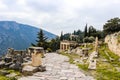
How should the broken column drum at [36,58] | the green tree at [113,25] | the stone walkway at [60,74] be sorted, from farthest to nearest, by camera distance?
the green tree at [113,25]
the broken column drum at [36,58]
the stone walkway at [60,74]

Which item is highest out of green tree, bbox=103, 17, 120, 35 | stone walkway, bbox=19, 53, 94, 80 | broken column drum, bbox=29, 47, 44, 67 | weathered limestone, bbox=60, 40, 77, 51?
green tree, bbox=103, 17, 120, 35

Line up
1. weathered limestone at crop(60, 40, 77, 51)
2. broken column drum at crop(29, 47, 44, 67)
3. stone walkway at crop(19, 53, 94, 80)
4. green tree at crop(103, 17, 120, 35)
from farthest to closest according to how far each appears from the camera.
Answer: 1. weathered limestone at crop(60, 40, 77, 51)
2. green tree at crop(103, 17, 120, 35)
3. broken column drum at crop(29, 47, 44, 67)
4. stone walkway at crop(19, 53, 94, 80)

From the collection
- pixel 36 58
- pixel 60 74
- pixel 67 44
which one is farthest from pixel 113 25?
pixel 60 74

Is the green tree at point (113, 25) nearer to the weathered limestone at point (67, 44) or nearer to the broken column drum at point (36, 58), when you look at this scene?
the weathered limestone at point (67, 44)

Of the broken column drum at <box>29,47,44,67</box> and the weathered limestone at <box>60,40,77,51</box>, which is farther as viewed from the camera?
the weathered limestone at <box>60,40,77,51</box>

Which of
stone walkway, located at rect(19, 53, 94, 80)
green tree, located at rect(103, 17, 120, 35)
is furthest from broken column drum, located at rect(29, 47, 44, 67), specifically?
green tree, located at rect(103, 17, 120, 35)

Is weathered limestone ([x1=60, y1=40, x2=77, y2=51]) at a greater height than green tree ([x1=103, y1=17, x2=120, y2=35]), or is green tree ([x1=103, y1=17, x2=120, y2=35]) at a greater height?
green tree ([x1=103, y1=17, x2=120, y2=35])

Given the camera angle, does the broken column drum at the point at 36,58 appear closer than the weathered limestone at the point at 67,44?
Yes

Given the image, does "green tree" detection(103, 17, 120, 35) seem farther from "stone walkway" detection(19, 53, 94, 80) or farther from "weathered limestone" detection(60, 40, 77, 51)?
"stone walkway" detection(19, 53, 94, 80)

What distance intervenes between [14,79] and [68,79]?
3103mm

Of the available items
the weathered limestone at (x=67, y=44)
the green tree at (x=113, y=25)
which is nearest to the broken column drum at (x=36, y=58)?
the green tree at (x=113, y=25)

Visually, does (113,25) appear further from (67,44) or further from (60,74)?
(60,74)

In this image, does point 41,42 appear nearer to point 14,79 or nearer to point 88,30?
point 88,30

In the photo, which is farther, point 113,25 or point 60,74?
point 113,25
